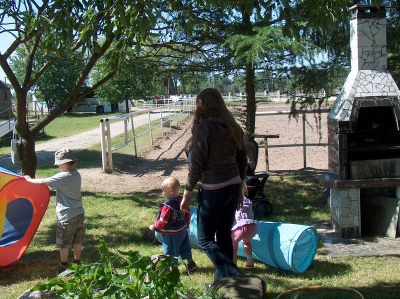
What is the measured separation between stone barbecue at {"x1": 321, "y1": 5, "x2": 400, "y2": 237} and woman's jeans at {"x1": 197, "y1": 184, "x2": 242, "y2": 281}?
2392mm

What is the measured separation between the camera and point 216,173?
430 cm

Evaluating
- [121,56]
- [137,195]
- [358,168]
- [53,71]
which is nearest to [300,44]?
[358,168]

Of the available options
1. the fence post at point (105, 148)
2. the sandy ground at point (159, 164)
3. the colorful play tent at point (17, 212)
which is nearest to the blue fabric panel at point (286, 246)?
the colorful play tent at point (17, 212)

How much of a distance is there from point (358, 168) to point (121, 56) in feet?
12.3

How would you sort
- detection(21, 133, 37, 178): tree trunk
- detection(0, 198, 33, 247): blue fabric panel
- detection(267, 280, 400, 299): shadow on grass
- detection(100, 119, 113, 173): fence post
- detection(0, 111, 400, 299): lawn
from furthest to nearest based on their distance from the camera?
detection(100, 119, 113, 173): fence post, detection(21, 133, 37, 178): tree trunk, detection(0, 198, 33, 247): blue fabric panel, detection(0, 111, 400, 299): lawn, detection(267, 280, 400, 299): shadow on grass

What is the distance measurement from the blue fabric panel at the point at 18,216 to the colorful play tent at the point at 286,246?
2.38 m

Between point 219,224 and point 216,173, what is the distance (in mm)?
481

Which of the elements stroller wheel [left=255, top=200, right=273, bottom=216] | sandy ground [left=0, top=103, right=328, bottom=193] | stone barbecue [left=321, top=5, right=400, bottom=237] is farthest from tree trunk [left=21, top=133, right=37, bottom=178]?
stone barbecue [left=321, top=5, right=400, bottom=237]

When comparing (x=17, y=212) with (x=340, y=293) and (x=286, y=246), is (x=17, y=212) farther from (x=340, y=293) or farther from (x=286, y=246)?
(x=340, y=293)

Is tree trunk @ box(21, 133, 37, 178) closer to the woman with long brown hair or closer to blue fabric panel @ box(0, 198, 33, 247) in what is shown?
blue fabric panel @ box(0, 198, 33, 247)

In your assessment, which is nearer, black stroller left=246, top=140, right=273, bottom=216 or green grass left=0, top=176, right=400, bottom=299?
green grass left=0, top=176, right=400, bottom=299

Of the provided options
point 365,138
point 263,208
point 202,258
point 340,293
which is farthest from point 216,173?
point 263,208

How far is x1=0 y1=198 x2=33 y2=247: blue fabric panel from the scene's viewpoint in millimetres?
5742

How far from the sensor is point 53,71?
4512cm
